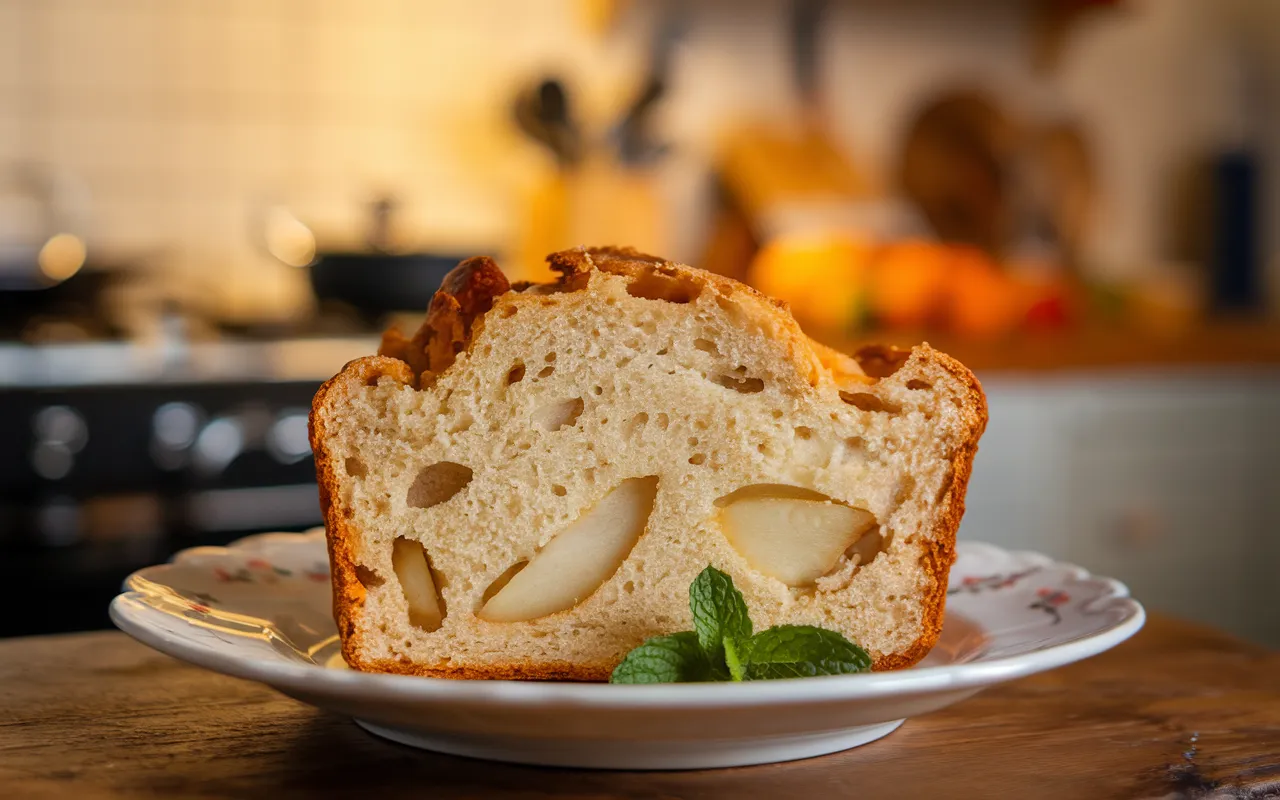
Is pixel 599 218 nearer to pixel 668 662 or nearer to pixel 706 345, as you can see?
pixel 706 345

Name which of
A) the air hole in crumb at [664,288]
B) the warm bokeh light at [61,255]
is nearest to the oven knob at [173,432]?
the warm bokeh light at [61,255]

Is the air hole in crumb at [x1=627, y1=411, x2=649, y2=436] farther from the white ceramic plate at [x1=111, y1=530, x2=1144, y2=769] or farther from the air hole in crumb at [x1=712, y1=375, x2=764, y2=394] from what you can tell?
the white ceramic plate at [x1=111, y1=530, x2=1144, y2=769]

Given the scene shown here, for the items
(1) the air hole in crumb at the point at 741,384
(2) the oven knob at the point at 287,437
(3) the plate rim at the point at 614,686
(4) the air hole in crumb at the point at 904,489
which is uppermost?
(1) the air hole in crumb at the point at 741,384

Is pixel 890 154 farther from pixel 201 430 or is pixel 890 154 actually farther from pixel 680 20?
pixel 201 430

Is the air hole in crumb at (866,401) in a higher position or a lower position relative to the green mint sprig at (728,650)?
higher

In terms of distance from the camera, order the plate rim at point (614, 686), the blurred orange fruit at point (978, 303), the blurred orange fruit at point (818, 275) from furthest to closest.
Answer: the blurred orange fruit at point (978, 303) → the blurred orange fruit at point (818, 275) → the plate rim at point (614, 686)

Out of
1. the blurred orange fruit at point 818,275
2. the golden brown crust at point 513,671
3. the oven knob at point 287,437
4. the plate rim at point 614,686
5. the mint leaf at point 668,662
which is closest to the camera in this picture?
the plate rim at point 614,686

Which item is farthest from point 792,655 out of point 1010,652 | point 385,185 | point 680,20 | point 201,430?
point 680,20

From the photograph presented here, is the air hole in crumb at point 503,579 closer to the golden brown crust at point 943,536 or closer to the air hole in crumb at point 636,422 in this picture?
the air hole in crumb at point 636,422
